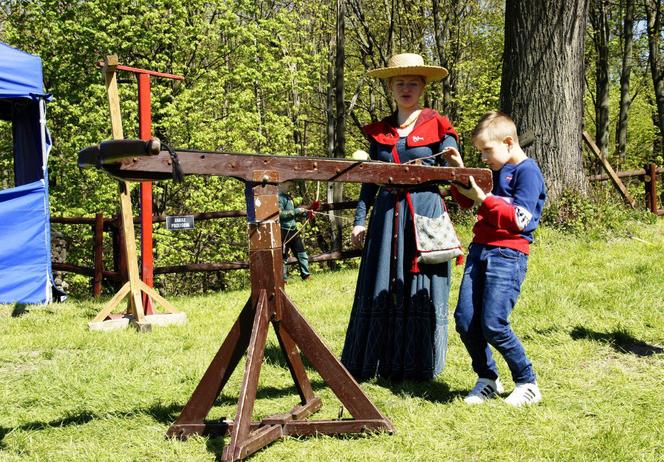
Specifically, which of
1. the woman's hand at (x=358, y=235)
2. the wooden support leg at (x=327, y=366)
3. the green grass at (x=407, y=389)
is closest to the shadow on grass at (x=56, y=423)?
the green grass at (x=407, y=389)

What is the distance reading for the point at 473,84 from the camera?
25.5 metres

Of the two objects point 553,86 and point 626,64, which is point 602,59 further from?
point 553,86

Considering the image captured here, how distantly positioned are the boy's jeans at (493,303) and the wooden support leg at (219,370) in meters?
1.26

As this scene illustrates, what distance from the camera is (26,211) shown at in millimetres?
9195

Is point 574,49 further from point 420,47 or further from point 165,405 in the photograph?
point 420,47

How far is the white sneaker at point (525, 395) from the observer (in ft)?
12.6

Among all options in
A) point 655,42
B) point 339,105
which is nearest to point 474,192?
point 339,105

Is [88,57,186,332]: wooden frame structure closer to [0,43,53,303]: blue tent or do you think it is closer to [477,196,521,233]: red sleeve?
[0,43,53,303]: blue tent

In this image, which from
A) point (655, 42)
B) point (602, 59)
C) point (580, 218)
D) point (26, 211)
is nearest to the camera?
point (580, 218)

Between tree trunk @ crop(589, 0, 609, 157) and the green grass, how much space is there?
49.9ft

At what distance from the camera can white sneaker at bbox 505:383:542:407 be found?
3.84 metres

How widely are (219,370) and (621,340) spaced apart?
125 inches

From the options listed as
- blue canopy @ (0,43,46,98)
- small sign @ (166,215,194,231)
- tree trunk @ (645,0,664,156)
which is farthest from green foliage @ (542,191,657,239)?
tree trunk @ (645,0,664,156)

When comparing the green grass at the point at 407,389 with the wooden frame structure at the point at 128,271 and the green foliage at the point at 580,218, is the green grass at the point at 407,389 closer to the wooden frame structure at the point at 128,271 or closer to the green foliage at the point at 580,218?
the wooden frame structure at the point at 128,271
